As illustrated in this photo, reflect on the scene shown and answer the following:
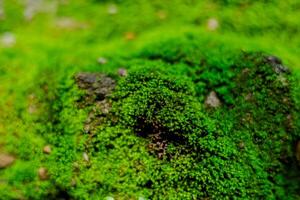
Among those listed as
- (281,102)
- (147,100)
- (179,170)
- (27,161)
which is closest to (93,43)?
(147,100)

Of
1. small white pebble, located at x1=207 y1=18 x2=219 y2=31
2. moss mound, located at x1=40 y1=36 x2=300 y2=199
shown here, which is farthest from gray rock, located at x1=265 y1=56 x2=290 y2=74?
small white pebble, located at x1=207 y1=18 x2=219 y2=31

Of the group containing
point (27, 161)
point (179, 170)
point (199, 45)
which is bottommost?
point (27, 161)

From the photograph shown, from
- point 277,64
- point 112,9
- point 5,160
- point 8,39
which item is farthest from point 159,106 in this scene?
point 8,39

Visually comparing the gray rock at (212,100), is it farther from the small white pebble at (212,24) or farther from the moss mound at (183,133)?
the small white pebble at (212,24)

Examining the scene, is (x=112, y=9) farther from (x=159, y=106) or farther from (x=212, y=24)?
(x=159, y=106)

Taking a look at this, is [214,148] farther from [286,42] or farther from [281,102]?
[286,42]

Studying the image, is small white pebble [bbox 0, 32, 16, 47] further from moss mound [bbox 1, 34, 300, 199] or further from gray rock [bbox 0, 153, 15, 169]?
gray rock [bbox 0, 153, 15, 169]
